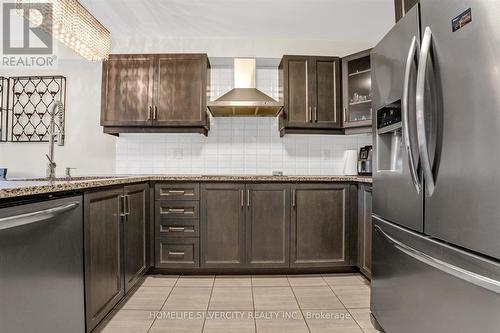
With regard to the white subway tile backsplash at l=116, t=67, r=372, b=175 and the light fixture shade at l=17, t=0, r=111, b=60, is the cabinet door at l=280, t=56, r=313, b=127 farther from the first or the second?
the light fixture shade at l=17, t=0, r=111, b=60

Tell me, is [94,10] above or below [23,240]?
above

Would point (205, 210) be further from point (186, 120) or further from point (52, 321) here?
point (52, 321)

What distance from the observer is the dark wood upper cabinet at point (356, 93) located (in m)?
2.98

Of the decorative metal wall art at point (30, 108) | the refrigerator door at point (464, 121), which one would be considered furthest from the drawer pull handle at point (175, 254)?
the decorative metal wall art at point (30, 108)

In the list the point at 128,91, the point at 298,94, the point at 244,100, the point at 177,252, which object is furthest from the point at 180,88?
the point at 177,252

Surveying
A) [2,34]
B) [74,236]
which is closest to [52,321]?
[74,236]

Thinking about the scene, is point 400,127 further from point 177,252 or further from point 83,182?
point 177,252

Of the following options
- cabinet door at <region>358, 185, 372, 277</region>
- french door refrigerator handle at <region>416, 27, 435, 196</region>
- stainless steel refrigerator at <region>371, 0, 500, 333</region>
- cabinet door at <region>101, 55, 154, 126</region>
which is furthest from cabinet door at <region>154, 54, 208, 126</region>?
french door refrigerator handle at <region>416, 27, 435, 196</region>

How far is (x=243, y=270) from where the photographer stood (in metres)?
2.61

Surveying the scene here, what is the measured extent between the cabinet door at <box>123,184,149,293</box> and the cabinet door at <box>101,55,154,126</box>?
96cm

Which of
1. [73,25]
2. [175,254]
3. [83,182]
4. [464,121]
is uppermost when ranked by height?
[73,25]

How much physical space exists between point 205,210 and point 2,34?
3.26m

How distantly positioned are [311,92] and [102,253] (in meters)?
2.49

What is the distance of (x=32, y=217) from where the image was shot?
3.41 feet
